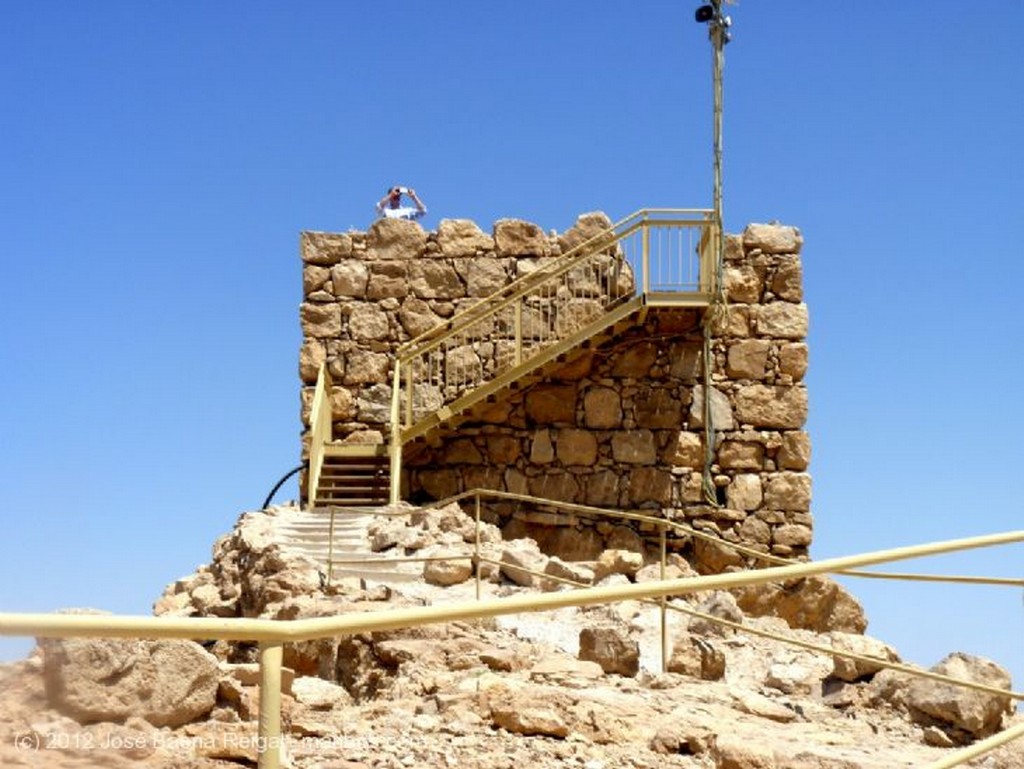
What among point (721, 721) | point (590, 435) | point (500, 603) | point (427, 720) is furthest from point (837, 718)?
point (590, 435)

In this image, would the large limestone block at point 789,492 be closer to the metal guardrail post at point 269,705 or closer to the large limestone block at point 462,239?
the large limestone block at point 462,239

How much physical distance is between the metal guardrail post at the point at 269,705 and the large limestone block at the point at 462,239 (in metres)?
14.6

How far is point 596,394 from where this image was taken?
16797mm

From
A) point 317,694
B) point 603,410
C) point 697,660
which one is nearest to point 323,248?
point 603,410

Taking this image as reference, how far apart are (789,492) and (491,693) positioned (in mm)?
11051

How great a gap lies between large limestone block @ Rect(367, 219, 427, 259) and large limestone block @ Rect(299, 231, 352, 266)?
324mm

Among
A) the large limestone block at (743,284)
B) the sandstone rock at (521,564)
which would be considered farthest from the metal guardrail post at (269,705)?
the large limestone block at (743,284)

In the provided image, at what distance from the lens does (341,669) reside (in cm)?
851

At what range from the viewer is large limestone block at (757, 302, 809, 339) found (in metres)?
17.1

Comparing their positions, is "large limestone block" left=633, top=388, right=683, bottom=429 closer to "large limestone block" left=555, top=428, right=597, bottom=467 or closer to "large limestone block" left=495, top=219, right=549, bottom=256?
"large limestone block" left=555, top=428, right=597, bottom=467

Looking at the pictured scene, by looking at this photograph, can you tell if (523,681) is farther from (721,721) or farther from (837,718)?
(837,718)

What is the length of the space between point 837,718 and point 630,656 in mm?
1323

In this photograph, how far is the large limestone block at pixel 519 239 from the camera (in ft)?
56.8

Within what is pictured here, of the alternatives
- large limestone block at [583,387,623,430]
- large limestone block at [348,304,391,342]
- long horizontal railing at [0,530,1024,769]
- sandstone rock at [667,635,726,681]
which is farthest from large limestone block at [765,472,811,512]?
long horizontal railing at [0,530,1024,769]
